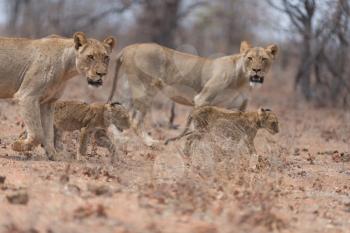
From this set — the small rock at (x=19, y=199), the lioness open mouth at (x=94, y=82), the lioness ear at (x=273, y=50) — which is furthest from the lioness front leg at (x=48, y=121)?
the lioness ear at (x=273, y=50)

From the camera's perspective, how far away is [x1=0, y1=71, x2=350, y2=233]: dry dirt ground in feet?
17.4

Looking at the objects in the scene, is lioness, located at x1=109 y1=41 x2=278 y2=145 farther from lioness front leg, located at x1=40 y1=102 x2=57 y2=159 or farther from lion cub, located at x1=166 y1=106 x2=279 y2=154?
lioness front leg, located at x1=40 y1=102 x2=57 y2=159

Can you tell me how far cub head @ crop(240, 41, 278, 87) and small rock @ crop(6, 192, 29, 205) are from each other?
17.1ft

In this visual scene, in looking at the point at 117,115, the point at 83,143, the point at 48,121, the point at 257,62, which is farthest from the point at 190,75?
the point at 48,121

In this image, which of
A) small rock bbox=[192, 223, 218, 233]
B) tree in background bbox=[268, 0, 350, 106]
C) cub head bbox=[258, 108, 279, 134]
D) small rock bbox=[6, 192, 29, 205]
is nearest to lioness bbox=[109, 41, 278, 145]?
cub head bbox=[258, 108, 279, 134]

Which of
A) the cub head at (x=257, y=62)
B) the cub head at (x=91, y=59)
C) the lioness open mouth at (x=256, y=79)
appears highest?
the cub head at (x=257, y=62)

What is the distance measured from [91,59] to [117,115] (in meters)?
1.13

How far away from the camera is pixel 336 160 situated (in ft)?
32.6

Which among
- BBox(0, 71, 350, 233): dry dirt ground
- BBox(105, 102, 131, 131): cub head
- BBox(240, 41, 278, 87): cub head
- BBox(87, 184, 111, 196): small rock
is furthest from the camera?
BBox(240, 41, 278, 87): cub head

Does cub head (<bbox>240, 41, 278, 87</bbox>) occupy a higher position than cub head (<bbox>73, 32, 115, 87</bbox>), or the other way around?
cub head (<bbox>240, 41, 278, 87</bbox>)

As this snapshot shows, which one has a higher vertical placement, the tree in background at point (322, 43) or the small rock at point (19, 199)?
the tree in background at point (322, 43)

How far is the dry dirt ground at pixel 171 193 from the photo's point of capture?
17.4ft

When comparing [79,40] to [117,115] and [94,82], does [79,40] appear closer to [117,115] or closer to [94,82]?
[94,82]

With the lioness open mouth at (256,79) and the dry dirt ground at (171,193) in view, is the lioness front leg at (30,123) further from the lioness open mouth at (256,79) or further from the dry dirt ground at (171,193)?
the lioness open mouth at (256,79)
